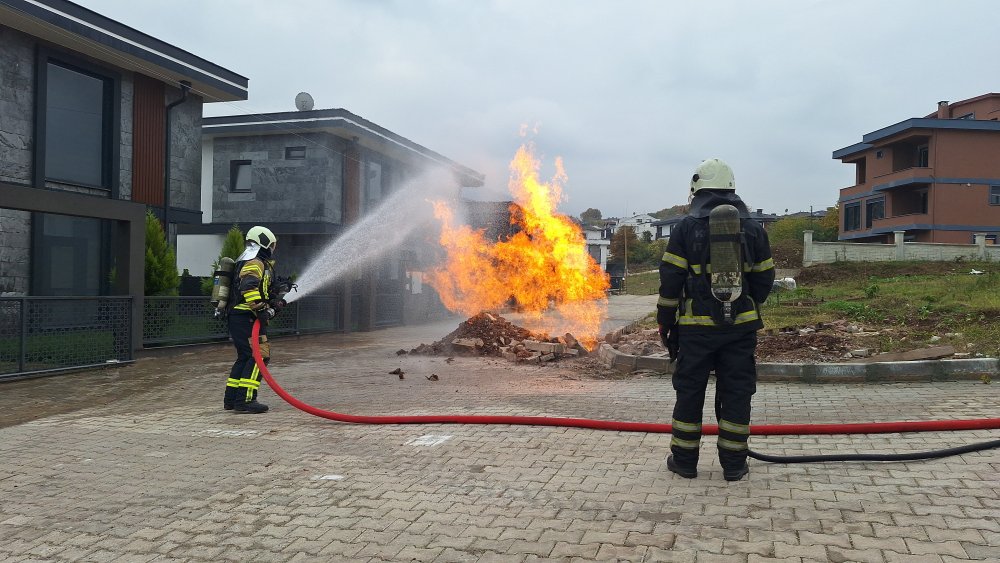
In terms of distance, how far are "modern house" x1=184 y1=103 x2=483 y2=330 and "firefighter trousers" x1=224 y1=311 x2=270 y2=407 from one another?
11846mm

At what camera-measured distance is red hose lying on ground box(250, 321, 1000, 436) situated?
5.38 meters

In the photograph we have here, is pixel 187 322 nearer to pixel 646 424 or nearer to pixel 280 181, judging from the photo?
pixel 280 181

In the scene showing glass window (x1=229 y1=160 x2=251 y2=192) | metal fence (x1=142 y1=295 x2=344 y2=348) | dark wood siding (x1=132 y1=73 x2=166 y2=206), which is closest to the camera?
metal fence (x1=142 y1=295 x2=344 y2=348)

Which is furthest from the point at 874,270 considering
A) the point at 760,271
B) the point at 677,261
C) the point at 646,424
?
the point at 677,261

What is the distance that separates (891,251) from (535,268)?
22934 millimetres

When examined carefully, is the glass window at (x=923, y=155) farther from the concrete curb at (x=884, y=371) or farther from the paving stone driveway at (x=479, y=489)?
the paving stone driveway at (x=479, y=489)

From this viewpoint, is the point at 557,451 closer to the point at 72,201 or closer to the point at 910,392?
the point at 910,392

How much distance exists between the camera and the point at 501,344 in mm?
13289

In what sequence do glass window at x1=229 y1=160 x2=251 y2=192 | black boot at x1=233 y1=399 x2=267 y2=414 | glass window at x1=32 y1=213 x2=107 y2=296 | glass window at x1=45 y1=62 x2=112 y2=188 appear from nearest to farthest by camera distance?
black boot at x1=233 y1=399 x2=267 y2=414 < glass window at x1=32 y1=213 x2=107 y2=296 < glass window at x1=45 y1=62 x2=112 y2=188 < glass window at x1=229 y1=160 x2=251 y2=192

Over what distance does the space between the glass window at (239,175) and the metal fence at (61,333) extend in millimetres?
10615

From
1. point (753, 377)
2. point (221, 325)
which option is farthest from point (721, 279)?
point (221, 325)

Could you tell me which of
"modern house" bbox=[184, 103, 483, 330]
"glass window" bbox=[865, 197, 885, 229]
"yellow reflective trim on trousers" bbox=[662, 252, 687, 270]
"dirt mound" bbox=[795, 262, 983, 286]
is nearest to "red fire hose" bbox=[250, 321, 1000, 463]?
"yellow reflective trim on trousers" bbox=[662, 252, 687, 270]

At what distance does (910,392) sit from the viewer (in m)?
7.49

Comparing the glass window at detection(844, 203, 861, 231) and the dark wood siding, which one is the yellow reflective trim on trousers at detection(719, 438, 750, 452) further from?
the glass window at detection(844, 203, 861, 231)
